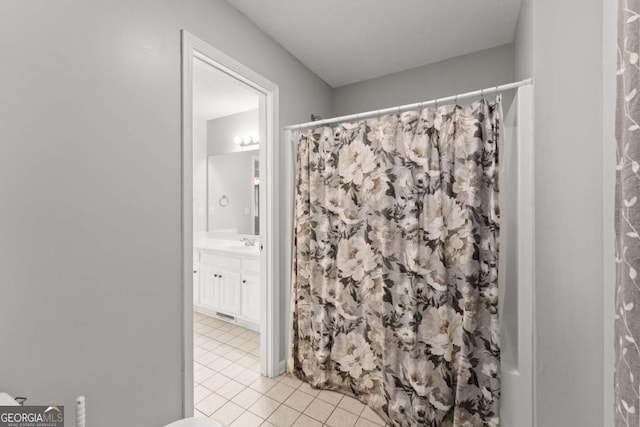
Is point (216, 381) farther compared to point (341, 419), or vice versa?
point (216, 381)

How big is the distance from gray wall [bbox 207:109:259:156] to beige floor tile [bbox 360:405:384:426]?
112 inches

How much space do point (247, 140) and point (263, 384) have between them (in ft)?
8.62

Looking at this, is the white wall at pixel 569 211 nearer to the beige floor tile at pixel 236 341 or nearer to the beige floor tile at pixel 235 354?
the beige floor tile at pixel 235 354

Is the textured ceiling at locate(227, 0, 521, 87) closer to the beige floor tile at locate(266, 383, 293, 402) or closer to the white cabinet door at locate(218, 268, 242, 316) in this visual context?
the white cabinet door at locate(218, 268, 242, 316)

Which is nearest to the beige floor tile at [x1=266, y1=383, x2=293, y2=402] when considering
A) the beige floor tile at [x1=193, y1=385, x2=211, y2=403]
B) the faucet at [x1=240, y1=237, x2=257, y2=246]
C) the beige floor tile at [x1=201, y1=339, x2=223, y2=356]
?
the beige floor tile at [x1=193, y1=385, x2=211, y2=403]

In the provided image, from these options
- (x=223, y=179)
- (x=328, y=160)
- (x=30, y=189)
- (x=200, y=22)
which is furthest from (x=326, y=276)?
(x=223, y=179)

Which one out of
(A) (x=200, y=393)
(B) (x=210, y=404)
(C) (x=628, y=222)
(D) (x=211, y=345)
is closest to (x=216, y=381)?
(A) (x=200, y=393)

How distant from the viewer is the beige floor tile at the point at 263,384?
2021 mm

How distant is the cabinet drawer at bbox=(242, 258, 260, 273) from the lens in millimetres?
2811

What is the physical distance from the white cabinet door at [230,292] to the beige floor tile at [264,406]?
1.16m

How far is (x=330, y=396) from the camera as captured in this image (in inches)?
77.1

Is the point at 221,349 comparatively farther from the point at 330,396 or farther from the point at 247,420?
the point at 330,396

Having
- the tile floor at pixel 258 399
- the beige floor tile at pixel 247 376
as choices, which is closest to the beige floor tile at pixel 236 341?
the tile floor at pixel 258 399

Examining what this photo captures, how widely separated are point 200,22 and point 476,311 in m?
2.22
